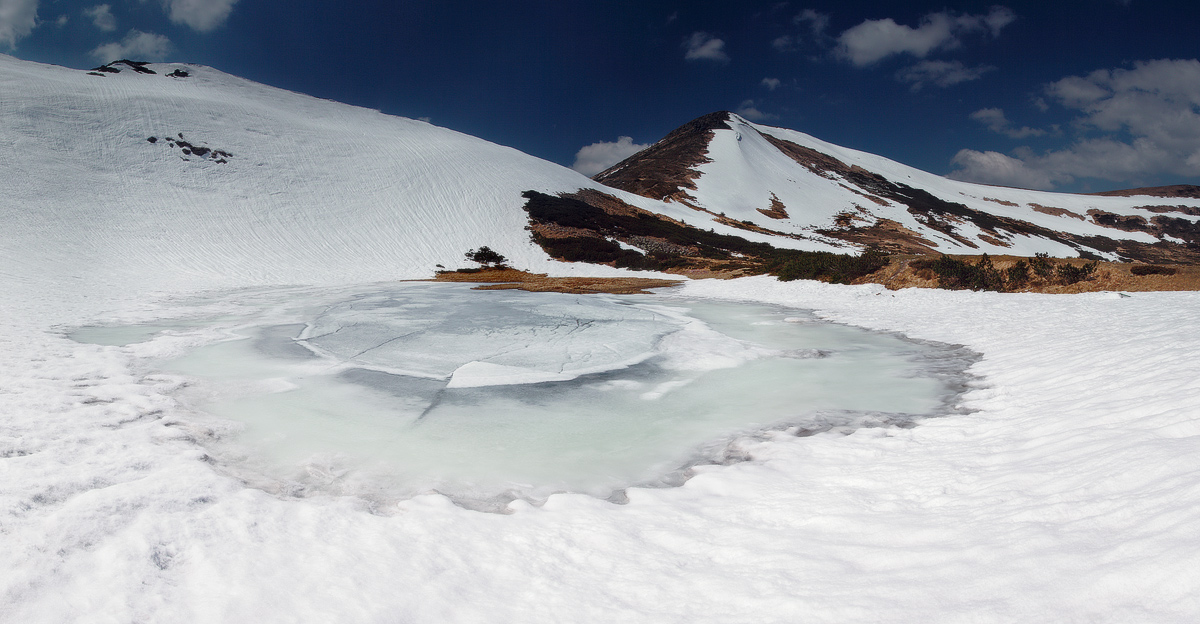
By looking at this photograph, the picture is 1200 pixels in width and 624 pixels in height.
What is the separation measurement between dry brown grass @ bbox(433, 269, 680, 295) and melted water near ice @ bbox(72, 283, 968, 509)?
1042cm

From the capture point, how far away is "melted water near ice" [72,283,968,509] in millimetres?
3777

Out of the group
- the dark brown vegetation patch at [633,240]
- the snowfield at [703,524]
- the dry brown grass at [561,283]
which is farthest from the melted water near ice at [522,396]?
the dark brown vegetation patch at [633,240]

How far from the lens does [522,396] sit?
574cm

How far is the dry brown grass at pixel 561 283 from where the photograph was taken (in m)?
21.1

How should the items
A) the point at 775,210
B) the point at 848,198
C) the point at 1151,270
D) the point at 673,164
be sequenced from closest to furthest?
the point at 1151,270 → the point at 775,210 → the point at 848,198 → the point at 673,164

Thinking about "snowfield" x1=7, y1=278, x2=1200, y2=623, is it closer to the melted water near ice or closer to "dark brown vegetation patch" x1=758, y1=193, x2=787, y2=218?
the melted water near ice

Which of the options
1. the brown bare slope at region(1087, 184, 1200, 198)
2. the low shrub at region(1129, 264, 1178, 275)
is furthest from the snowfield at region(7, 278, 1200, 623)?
the brown bare slope at region(1087, 184, 1200, 198)

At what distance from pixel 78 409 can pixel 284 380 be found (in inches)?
71.6

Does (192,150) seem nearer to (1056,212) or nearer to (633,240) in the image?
(633,240)

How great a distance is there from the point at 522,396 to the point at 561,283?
19.4 metres

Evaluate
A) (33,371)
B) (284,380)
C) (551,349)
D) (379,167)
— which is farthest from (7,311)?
(379,167)

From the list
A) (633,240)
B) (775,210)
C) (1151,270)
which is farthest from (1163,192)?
(1151,270)

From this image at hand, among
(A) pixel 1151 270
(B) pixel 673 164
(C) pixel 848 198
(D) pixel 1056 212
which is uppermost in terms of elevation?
(D) pixel 1056 212

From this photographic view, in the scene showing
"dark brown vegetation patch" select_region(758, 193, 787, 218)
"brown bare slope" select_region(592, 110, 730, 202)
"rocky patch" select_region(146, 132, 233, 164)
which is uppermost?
"brown bare slope" select_region(592, 110, 730, 202)
